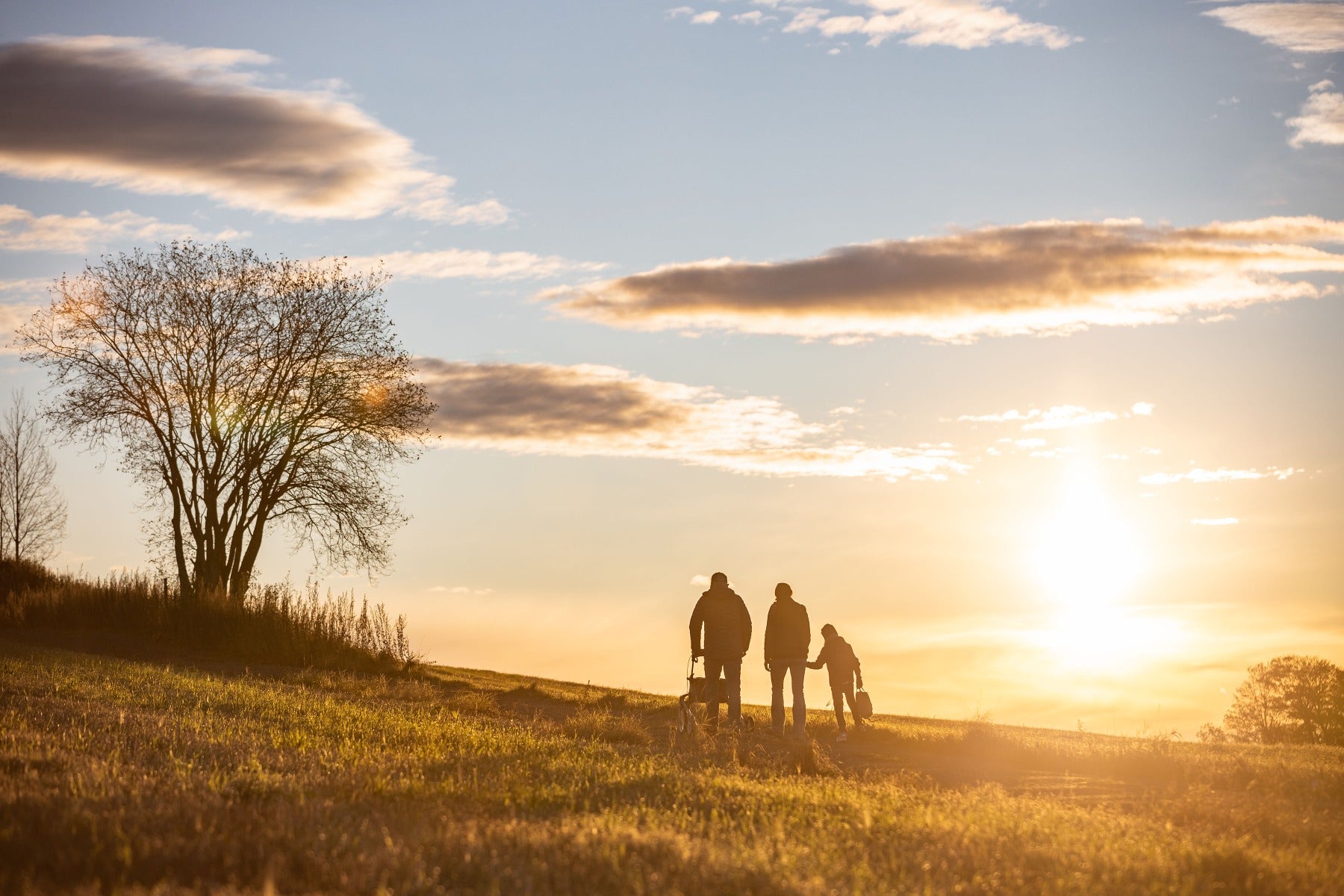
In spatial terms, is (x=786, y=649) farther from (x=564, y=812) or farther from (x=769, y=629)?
(x=564, y=812)

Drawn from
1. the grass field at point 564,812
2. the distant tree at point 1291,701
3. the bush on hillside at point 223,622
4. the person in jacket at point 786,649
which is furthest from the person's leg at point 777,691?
the distant tree at point 1291,701

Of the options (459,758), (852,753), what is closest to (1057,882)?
(459,758)

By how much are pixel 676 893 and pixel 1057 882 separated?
2.37 m

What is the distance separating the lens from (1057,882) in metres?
6.59

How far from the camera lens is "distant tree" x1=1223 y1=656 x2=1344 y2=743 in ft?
125

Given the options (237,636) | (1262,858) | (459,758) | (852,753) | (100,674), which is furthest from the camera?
(237,636)

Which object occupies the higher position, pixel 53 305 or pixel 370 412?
pixel 53 305

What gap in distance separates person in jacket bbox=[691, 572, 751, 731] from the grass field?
2653mm

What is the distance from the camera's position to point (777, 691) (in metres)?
18.9

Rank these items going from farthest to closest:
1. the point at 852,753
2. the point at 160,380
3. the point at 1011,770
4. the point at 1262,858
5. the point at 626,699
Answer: the point at 160,380
the point at 626,699
the point at 852,753
the point at 1011,770
the point at 1262,858

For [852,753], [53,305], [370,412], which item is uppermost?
[53,305]

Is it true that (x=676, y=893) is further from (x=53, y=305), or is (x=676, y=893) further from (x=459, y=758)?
(x=53, y=305)

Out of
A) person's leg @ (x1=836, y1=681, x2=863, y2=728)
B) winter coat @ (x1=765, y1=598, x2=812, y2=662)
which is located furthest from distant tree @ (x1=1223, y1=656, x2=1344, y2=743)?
winter coat @ (x1=765, y1=598, x2=812, y2=662)

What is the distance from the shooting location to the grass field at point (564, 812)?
626 cm
